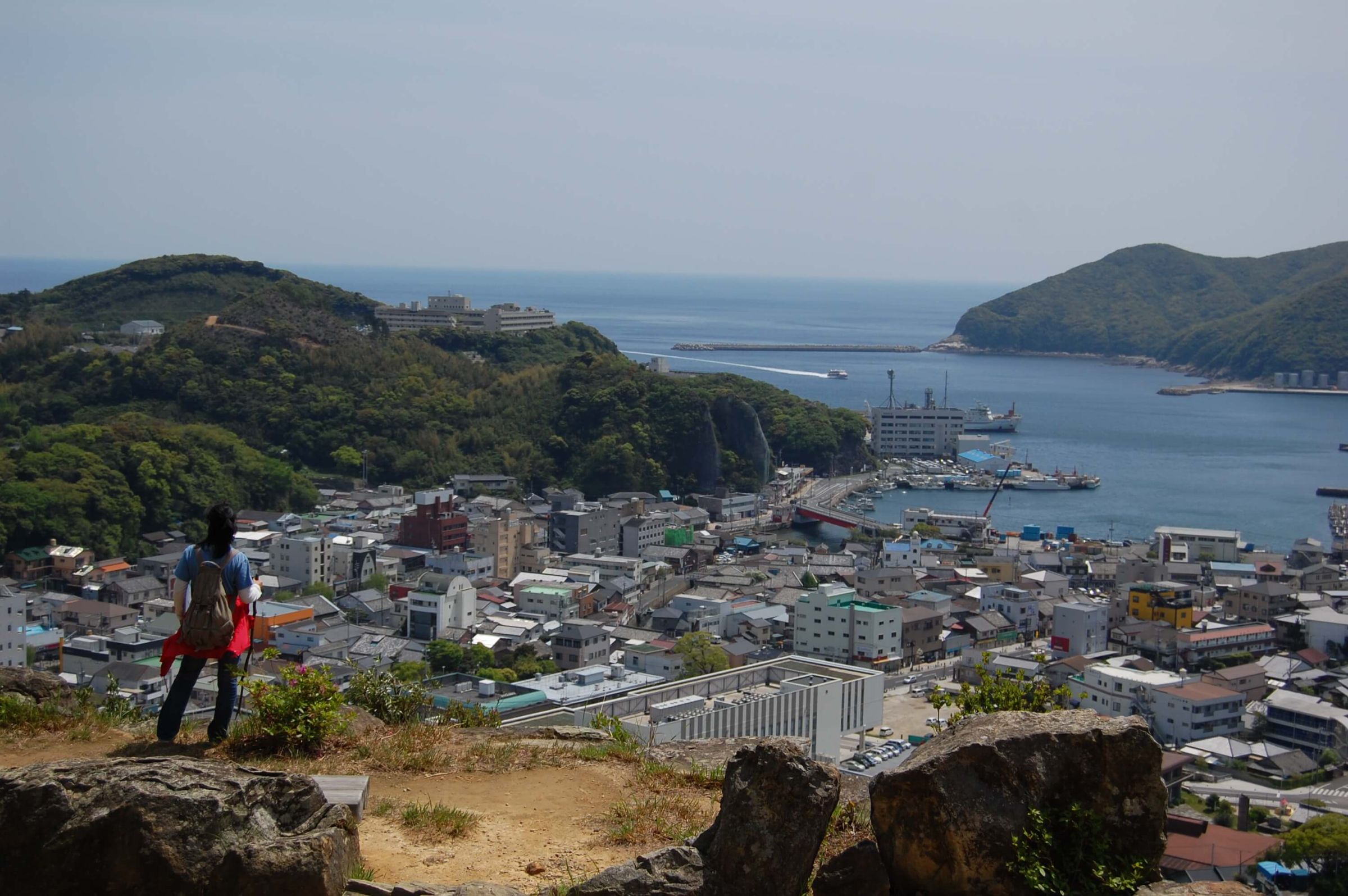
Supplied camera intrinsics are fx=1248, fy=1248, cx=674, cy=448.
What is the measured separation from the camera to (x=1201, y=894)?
1.81 m

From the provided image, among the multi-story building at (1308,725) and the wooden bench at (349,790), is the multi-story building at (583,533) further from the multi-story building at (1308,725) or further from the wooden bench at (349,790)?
the wooden bench at (349,790)

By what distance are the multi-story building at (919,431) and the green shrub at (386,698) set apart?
29.7m

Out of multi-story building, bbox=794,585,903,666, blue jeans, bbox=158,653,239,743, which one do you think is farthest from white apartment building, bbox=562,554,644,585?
blue jeans, bbox=158,653,239,743

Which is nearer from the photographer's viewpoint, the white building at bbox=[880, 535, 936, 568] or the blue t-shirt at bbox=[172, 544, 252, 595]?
the blue t-shirt at bbox=[172, 544, 252, 595]

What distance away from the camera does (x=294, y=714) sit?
2.79 metres

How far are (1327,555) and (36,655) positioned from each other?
729 inches

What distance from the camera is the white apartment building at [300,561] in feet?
53.2

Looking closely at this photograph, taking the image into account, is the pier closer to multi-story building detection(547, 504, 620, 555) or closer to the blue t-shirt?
multi-story building detection(547, 504, 620, 555)

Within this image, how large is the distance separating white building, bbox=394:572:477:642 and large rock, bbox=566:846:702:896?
1146cm

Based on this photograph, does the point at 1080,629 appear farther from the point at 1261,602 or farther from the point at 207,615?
the point at 207,615

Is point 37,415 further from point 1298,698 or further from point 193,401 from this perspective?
point 1298,698

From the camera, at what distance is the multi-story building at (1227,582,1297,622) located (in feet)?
52.1

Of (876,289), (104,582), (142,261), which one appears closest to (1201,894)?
(104,582)

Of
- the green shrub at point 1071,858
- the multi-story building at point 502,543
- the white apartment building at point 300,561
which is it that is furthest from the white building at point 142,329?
the green shrub at point 1071,858
